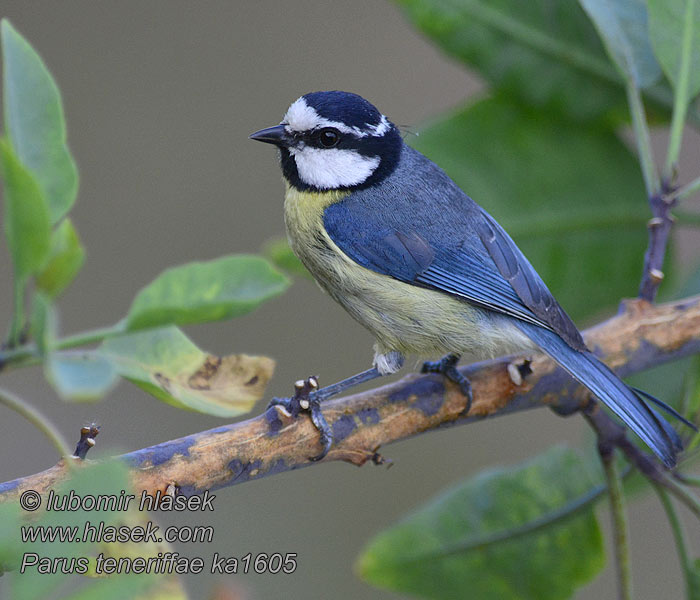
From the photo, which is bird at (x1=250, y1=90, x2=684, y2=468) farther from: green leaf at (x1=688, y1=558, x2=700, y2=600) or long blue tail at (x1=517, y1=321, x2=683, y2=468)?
green leaf at (x1=688, y1=558, x2=700, y2=600)

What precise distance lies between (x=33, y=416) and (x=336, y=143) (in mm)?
1238

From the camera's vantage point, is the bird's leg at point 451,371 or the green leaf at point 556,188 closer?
the bird's leg at point 451,371

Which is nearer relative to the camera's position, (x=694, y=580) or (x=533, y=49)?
(x=694, y=580)

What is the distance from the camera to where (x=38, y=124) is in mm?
998

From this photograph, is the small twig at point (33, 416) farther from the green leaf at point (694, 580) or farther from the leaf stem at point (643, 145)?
the leaf stem at point (643, 145)

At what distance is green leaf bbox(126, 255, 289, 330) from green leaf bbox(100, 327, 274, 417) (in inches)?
2.1

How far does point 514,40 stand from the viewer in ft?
6.61

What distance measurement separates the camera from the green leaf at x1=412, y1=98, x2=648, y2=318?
2.08 m

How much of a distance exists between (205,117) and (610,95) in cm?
290

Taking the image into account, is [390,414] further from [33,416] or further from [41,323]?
[41,323]

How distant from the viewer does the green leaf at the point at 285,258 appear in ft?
6.49

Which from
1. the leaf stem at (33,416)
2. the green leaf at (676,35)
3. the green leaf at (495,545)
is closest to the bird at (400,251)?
the green leaf at (495,545)

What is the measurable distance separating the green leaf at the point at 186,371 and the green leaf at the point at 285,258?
0.79m

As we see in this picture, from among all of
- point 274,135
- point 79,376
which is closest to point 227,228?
point 274,135
